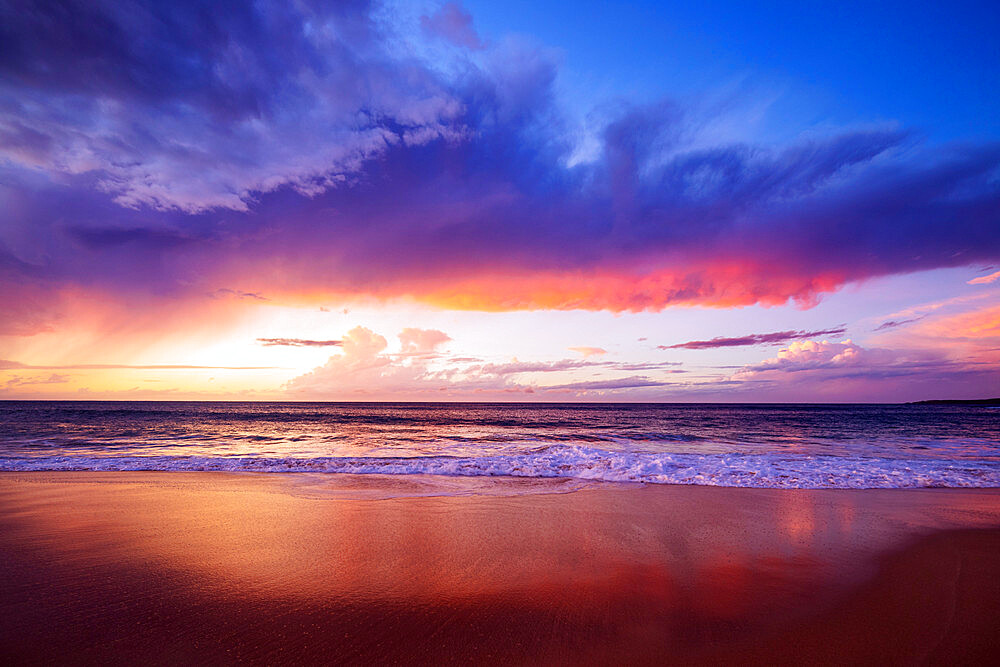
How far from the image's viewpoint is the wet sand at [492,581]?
147 inches

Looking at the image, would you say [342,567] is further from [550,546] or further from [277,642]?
[550,546]

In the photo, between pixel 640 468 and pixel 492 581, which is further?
pixel 640 468

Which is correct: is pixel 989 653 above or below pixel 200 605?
below

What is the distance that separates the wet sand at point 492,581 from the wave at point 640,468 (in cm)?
257

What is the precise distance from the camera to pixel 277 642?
12.3ft

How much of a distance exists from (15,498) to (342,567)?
904cm

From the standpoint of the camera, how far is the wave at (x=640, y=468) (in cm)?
A: 1147

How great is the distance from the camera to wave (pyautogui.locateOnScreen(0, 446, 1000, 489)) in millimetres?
11469

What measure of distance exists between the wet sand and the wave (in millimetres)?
2566

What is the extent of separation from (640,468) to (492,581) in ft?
29.0

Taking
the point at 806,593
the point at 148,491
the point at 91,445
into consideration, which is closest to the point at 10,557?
the point at 148,491

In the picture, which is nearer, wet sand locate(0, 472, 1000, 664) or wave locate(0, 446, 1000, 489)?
wet sand locate(0, 472, 1000, 664)

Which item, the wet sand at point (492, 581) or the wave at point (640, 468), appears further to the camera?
the wave at point (640, 468)

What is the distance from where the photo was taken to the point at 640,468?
12.7 metres
